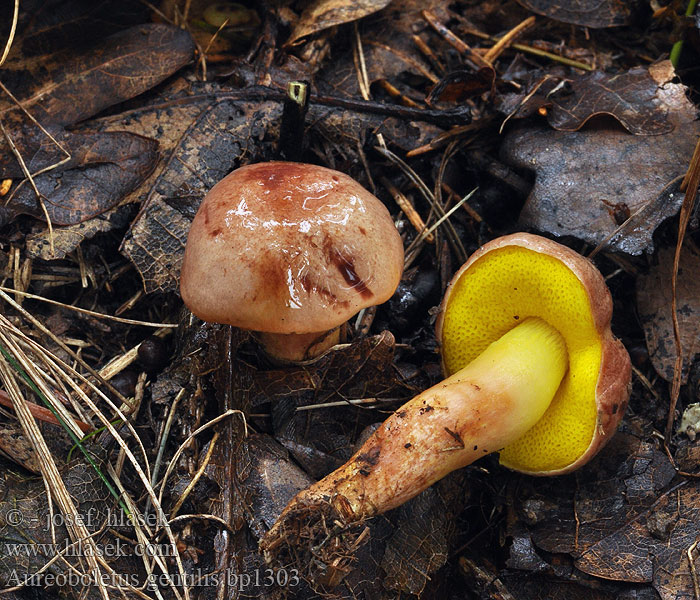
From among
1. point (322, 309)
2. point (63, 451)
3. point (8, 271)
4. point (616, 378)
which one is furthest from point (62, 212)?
point (616, 378)

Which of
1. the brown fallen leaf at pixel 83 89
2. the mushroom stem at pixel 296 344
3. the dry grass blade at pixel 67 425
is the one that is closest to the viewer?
the dry grass blade at pixel 67 425

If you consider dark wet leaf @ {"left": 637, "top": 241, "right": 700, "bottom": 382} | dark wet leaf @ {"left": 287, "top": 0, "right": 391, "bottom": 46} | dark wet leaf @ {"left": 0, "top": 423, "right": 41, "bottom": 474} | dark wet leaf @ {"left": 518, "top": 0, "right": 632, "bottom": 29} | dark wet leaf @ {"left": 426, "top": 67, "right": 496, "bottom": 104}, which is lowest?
dark wet leaf @ {"left": 637, "top": 241, "right": 700, "bottom": 382}

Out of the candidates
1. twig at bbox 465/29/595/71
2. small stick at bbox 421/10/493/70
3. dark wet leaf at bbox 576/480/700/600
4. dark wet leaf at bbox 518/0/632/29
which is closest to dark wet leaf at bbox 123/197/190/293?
small stick at bbox 421/10/493/70

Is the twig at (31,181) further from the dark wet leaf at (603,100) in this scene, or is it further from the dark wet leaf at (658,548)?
the dark wet leaf at (658,548)

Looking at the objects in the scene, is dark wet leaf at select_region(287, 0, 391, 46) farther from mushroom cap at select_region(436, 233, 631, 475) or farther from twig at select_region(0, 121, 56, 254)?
mushroom cap at select_region(436, 233, 631, 475)

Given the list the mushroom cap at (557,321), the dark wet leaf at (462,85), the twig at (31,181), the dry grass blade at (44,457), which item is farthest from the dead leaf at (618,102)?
the dry grass blade at (44,457)

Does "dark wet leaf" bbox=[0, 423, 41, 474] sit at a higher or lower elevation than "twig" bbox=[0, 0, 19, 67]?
lower
